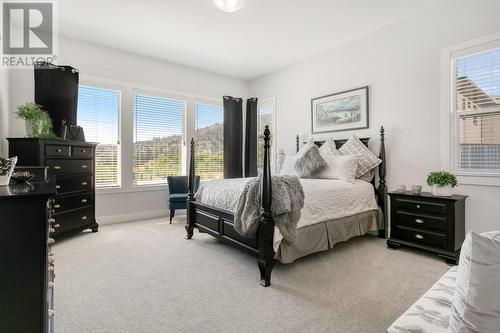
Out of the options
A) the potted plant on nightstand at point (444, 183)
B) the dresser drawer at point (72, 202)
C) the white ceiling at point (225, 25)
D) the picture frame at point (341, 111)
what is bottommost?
the dresser drawer at point (72, 202)

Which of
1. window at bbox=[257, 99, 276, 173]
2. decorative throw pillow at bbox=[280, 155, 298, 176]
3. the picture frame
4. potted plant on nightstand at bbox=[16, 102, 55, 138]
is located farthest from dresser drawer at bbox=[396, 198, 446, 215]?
potted plant on nightstand at bbox=[16, 102, 55, 138]

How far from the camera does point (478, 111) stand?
2.88m

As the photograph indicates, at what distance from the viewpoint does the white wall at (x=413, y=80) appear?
9.48 feet

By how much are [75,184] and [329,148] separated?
148 inches

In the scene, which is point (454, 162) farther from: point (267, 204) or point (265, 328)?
point (265, 328)

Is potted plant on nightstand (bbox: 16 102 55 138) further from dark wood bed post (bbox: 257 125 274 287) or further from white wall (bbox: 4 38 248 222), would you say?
dark wood bed post (bbox: 257 125 274 287)

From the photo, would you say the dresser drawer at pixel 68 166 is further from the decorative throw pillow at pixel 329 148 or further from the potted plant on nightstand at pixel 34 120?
the decorative throw pillow at pixel 329 148

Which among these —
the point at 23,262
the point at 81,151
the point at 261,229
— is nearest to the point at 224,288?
the point at 261,229

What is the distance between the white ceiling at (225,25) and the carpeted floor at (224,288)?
2.96m

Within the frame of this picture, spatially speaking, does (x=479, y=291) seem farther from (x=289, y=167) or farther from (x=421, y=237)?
(x=289, y=167)

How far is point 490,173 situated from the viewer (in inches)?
110

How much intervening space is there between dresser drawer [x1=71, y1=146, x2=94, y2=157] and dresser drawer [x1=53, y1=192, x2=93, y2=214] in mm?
559

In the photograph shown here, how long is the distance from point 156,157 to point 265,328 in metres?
3.92

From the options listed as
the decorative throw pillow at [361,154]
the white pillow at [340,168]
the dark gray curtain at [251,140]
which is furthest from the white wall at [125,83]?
the decorative throw pillow at [361,154]
